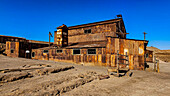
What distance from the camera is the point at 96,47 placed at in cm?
1522

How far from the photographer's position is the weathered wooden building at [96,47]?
43.6 feet

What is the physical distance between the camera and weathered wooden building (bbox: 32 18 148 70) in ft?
43.6

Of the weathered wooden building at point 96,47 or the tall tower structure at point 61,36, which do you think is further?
the tall tower structure at point 61,36

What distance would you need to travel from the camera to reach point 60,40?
68.0ft

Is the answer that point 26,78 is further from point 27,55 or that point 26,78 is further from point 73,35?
point 27,55

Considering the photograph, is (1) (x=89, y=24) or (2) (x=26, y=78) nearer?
(2) (x=26, y=78)

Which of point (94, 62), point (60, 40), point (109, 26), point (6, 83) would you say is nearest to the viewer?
point (6, 83)

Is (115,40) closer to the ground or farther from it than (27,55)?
farther from it

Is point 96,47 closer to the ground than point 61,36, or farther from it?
closer to the ground

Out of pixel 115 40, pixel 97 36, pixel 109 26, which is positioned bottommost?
pixel 115 40

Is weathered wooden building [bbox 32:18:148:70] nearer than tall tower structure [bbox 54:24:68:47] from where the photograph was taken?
Yes

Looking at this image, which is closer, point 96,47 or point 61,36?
point 96,47

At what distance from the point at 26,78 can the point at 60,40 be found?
48.7ft

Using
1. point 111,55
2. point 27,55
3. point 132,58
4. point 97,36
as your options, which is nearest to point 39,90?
point 111,55
